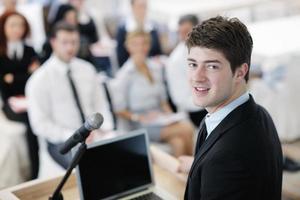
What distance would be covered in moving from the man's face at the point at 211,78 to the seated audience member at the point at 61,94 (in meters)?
1.60

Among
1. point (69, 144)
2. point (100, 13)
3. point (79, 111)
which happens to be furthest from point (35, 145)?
point (100, 13)

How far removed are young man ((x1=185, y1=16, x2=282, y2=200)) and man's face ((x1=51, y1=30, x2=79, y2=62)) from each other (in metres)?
1.73

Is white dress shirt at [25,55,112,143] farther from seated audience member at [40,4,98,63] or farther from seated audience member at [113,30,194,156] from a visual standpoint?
seated audience member at [40,4,98,63]

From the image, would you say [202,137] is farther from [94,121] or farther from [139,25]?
[139,25]

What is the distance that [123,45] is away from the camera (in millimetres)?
4301

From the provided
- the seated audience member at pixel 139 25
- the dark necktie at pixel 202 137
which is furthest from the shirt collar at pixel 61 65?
the dark necktie at pixel 202 137

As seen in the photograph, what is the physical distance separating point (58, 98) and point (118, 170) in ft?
3.97

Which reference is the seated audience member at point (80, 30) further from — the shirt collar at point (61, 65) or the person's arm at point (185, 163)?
the person's arm at point (185, 163)

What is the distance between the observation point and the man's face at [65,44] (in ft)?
10.6

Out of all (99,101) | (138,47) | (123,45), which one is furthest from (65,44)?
(123,45)

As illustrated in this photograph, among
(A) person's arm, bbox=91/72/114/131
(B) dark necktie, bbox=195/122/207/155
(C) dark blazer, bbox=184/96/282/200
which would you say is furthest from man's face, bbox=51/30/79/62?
(C) dark blazer, bbox=184/96/282/200

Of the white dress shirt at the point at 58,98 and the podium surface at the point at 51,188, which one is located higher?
the white dress shirt at the point at 58,98

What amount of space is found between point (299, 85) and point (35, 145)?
2.28m

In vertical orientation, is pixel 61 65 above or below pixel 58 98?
above
